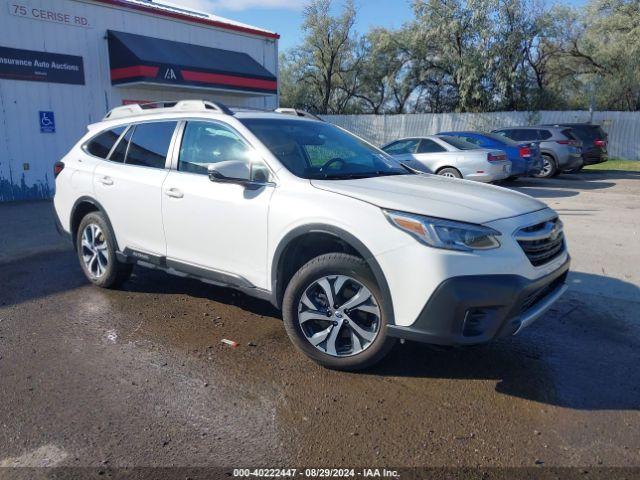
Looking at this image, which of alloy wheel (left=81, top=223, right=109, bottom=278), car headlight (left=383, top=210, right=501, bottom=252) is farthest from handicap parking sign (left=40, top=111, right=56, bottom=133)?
car headlight (left=383, top=210, right=501, bottom=252)

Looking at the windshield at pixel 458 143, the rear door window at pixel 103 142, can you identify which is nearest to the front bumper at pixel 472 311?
the rear door window at pixel 103 142

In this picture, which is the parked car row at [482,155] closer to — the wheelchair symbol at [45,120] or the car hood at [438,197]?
the car hood at [438,197]

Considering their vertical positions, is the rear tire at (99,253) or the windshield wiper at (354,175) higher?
the windshield wiper at (354,175)

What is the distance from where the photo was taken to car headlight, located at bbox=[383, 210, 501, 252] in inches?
122

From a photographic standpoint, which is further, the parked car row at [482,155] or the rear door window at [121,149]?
the parked car row at [482,155]

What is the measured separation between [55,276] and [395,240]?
173 inches

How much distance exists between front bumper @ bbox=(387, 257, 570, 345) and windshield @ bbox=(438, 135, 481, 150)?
31.3 ft

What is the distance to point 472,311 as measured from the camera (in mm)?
3066

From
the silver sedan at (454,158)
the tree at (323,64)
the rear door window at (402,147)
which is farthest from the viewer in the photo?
the tree at (323,64)

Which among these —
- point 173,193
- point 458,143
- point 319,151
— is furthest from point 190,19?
point 319,151

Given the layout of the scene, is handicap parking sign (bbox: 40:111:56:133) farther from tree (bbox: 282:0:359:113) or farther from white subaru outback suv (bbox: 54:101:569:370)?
tree (bbox: 282:0:359:113)

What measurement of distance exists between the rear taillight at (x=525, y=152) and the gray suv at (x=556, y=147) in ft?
8.67

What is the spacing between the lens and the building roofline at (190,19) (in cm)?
1364

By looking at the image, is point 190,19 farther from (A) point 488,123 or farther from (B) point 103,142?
(A) point 488,123
